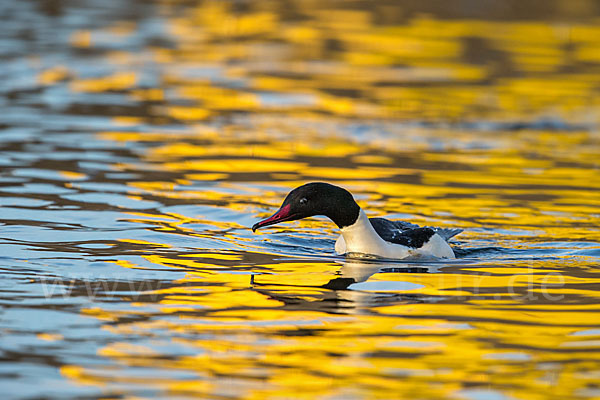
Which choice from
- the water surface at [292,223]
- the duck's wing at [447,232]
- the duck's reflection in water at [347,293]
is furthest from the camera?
the duck's wing at [447,232]

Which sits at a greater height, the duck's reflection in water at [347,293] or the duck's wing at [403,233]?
the duck's wing at [403,233]

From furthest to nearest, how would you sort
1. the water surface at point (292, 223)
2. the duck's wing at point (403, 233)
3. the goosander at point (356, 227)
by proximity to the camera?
the duck's wing at point (403, 233)
the goosander at point (356, 227)
the water surface at point (292, 223)

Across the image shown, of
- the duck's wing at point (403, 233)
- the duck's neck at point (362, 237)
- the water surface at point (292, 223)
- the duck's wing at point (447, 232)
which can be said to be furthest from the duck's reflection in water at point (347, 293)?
the duck's wing at point (447, 232)

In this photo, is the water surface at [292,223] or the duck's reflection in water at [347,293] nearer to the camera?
the water surface at [292,223]

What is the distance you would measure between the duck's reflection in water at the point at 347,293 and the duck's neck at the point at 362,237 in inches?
14.0

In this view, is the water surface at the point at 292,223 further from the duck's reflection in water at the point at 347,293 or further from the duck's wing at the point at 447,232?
the duck's wing at the point at 447,232

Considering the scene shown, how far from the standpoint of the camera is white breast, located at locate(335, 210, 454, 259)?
1027 centimetres

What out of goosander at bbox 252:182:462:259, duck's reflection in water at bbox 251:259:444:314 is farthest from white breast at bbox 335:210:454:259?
duck's reflection in water at bbox 251:259:444:314

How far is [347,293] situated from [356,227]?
1339mm

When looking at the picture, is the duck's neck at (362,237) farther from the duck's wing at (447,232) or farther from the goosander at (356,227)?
the duck's wing at (447,232)

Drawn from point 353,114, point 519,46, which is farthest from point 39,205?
point 519,46

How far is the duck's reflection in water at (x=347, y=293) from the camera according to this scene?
852 centimetres

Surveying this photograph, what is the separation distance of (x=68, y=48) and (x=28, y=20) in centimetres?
655

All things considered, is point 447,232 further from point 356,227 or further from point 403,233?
point 356,227
